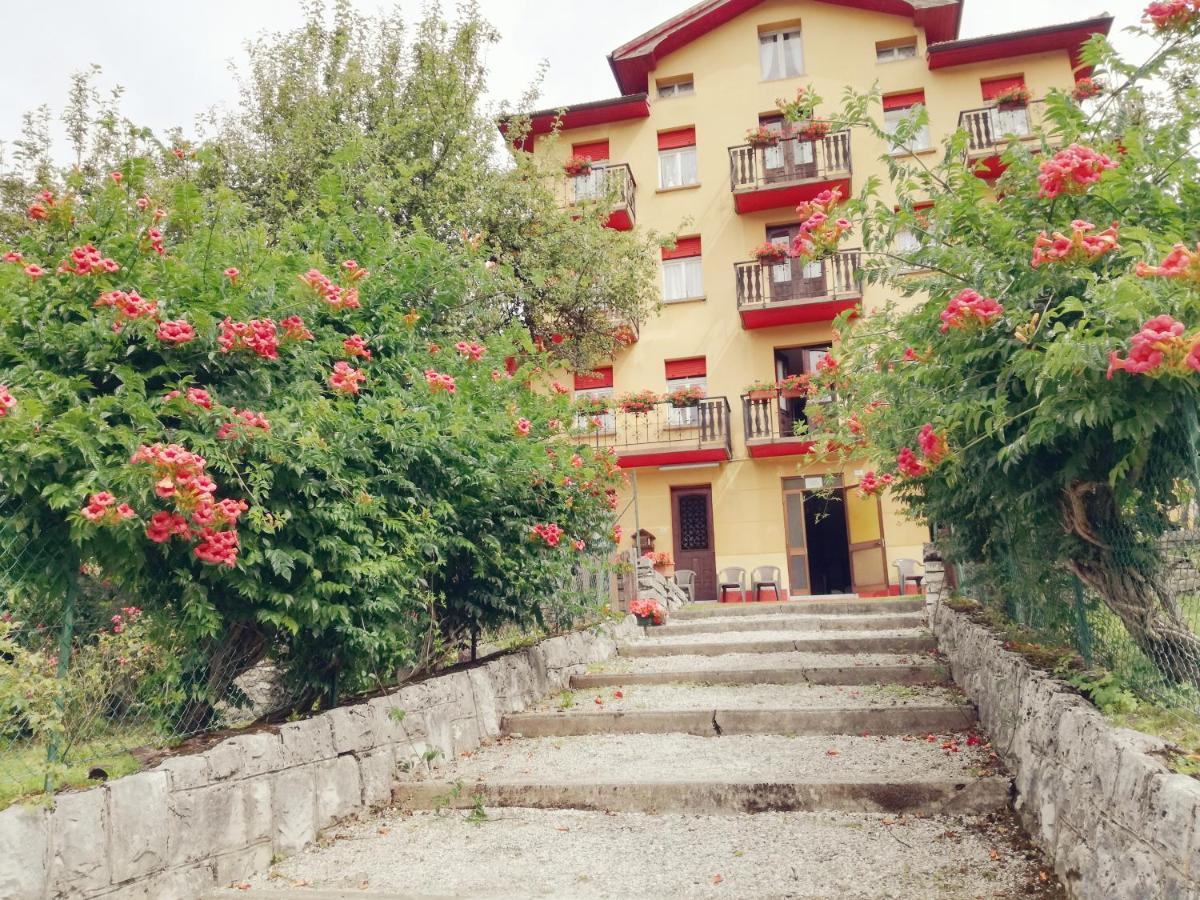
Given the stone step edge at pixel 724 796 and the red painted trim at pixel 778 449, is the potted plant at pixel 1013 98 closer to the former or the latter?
the red painted trim at pixel 778 449

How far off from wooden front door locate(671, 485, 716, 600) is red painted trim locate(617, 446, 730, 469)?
0.76 metres

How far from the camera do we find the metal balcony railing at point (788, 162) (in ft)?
58.1

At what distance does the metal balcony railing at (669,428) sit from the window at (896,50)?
9.05 meters

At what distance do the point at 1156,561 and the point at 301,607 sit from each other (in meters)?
3.79

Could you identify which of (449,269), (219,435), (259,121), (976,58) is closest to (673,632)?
(449,269)

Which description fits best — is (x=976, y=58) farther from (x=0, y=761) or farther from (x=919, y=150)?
(x=0, y=761)

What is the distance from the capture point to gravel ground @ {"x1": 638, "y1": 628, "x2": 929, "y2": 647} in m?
7.98

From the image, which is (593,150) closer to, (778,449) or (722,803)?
(778,449)

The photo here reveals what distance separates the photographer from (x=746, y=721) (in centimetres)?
548

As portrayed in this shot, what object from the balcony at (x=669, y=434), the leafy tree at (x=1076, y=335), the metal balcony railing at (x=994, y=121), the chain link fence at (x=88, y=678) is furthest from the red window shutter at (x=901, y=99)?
the chain link fence at (x=88, y=678)

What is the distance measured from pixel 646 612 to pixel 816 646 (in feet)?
8.69

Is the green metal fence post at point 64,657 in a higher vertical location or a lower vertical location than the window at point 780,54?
lower

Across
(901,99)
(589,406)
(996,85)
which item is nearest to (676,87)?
(901,99)

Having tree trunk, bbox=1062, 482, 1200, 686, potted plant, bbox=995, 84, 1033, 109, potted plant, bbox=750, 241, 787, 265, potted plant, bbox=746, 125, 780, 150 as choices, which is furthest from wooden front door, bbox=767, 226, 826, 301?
tree trunk, bbox=1062, 482, 1200, 686
